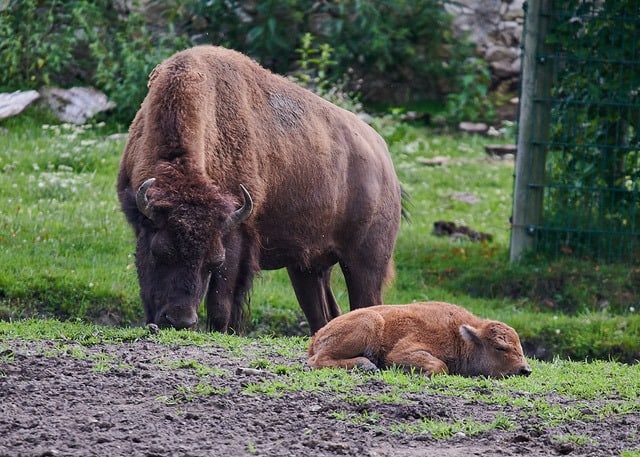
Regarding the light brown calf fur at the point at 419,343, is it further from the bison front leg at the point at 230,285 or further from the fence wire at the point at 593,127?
the fence wire at the point at 593,127

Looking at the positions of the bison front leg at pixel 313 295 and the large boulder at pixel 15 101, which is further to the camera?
the large boulder at pixel 15 101

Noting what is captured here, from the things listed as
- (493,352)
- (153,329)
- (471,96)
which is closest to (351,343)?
(493,352)

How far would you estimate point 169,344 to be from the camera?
750 cm

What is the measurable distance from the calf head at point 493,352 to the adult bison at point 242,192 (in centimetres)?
200

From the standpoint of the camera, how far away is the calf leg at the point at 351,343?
7.09 m

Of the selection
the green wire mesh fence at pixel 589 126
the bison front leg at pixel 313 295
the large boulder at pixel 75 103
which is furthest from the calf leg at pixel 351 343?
the large boulder at pixel 75 103

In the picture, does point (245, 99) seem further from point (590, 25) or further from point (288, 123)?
point (590, 25)

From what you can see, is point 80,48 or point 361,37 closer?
point 80,48

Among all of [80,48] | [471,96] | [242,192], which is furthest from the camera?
[471,96]

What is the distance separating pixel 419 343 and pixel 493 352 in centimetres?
46

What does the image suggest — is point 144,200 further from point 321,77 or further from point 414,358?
point 321,77

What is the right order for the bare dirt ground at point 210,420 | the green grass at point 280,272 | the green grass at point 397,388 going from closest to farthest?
1. the bare dirt ground at point 210,420
2. the green grass at point 397,388
3. the green grass at point 280,272

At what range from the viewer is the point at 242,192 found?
8.89 metres

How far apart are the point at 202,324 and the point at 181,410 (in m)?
4.76
